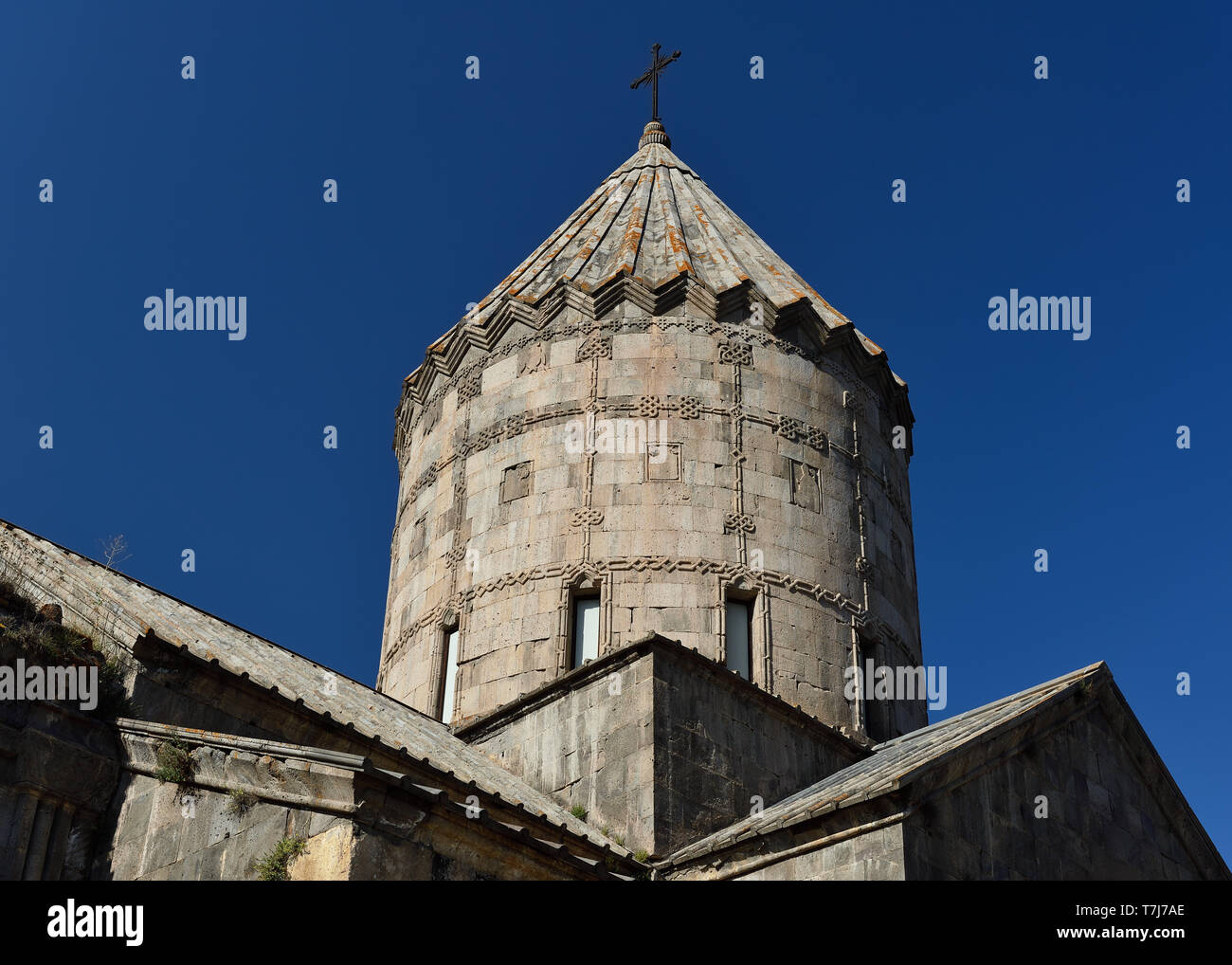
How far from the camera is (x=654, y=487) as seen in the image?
15117mm

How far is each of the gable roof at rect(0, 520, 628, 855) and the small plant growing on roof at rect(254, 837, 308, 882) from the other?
231 centimetres

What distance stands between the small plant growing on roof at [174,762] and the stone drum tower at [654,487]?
15.6 feet

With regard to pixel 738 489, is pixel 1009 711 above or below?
below

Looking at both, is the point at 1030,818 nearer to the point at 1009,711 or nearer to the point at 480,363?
the point at 1009,711

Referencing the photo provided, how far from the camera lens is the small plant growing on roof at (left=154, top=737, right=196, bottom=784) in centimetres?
916

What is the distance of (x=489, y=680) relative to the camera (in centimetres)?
1453

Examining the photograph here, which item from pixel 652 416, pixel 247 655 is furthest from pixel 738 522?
pixel 247 655

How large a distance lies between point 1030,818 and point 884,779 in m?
1.73

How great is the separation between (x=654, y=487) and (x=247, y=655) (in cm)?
494

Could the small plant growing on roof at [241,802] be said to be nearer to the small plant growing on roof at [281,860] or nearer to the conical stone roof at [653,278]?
the small plant growing on roof at [281,860]

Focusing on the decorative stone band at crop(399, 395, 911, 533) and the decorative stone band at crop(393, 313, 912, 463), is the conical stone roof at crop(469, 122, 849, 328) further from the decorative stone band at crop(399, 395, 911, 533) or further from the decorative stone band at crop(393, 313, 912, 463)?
the decorative stone band at crop(399, 395, 911, 533)
